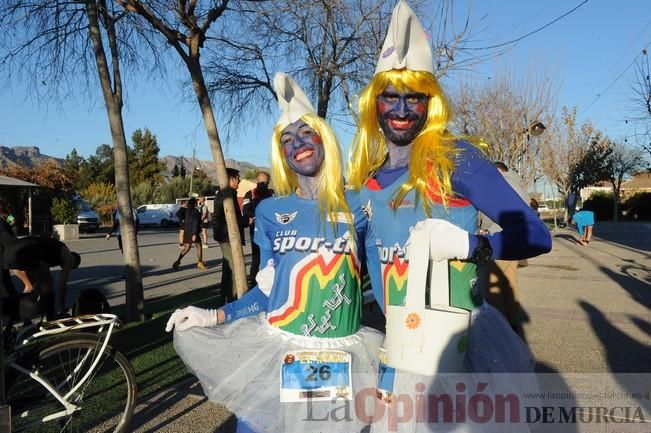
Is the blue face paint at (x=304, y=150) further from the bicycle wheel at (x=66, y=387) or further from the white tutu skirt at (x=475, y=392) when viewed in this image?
the bicycle wheel at (x=66, y=387)

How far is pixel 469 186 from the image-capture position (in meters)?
1.86

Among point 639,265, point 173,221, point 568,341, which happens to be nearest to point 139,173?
point 173,221

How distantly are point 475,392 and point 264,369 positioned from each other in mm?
762

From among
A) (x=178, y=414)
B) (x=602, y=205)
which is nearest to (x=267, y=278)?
(x=178, y=414)

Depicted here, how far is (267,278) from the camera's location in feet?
7.80

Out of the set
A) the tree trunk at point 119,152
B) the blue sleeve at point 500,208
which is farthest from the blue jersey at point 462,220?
the tree trunk at point 119,152

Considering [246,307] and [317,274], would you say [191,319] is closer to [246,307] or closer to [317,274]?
[246,307]

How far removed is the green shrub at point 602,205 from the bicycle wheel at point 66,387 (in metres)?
47.6

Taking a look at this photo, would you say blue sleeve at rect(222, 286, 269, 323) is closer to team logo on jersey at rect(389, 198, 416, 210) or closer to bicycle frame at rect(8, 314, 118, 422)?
team logo on jersey at rect(389, 198, 416, 210)

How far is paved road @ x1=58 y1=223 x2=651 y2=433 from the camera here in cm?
394

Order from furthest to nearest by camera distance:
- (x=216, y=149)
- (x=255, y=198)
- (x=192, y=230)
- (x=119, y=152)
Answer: (x=192, y=230), (x=255, y=198), (x=119, y=152), (x=216, y=149)

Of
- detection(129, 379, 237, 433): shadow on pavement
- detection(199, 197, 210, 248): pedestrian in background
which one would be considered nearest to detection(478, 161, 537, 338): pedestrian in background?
detection(129, 379, 237, 433): shadow on pavement

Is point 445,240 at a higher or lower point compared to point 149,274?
higher

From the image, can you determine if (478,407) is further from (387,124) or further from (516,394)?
(387,124)
